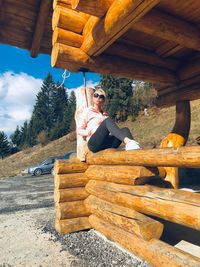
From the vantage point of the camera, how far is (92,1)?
10.3 ft

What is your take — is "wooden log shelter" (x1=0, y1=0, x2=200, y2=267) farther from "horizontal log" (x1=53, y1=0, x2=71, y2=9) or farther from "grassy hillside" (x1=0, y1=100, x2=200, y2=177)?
"grassy hillside" (x1=0, y1=100, x2=200, y2=177)

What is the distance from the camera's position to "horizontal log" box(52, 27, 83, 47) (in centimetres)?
392

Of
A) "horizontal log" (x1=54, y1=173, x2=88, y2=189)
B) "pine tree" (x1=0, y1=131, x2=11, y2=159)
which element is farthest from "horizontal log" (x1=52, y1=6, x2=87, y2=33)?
"pine tree" (x1=0, y1=131, x2=11, y2=159)

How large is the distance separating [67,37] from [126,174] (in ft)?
7.09

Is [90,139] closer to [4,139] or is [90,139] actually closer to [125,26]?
[125,26]

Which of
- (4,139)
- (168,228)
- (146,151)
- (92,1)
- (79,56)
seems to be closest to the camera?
(92,1)

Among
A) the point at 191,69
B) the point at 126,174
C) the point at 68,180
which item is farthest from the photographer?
the point at 191,69

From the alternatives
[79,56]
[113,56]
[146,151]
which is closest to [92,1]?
[79,56]

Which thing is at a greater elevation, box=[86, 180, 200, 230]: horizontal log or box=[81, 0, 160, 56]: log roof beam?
box=[81, 0, 160, 56]: log roof beam

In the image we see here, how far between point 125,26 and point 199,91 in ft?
10.3

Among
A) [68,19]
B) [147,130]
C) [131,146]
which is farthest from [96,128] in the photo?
[147,130]

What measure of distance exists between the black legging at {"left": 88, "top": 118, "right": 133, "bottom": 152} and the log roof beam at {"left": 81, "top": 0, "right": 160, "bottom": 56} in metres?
1.15

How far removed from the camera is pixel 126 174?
3.81 m

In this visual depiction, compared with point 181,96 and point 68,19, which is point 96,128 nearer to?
point 68,19
